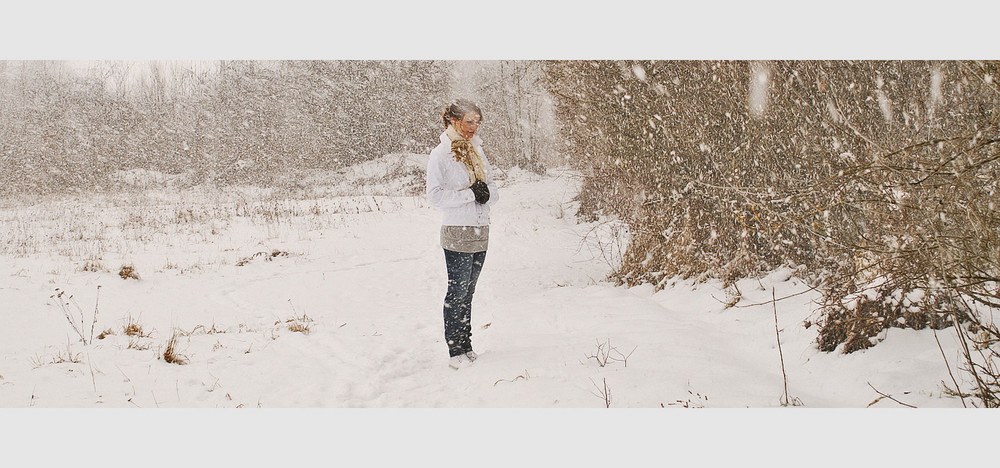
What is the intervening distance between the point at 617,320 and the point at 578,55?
6.12ft

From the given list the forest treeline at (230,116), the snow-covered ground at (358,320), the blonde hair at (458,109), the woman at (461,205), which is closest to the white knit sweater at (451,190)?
the woman at (461,205)

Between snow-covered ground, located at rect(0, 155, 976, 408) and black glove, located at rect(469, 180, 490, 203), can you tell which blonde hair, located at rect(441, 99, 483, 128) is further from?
snow-covered ground, located at rect(0, 155, 976, 408)

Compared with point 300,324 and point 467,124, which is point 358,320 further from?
point 467,124

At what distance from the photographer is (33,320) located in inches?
141

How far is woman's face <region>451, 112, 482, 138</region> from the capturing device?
11.4 ft

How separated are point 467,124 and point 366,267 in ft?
6.00

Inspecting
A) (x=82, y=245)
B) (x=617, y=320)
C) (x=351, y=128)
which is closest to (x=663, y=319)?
(x=617, y=320)

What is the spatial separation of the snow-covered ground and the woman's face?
0.84 m

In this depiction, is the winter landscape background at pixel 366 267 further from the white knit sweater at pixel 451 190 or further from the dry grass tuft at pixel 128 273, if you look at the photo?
the white knit sweater at pixel 451 190

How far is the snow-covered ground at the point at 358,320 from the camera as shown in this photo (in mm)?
3133

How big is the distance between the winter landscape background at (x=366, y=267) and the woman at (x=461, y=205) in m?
0.28

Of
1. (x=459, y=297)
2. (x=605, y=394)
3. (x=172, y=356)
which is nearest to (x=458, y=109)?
(x=459, y=297)

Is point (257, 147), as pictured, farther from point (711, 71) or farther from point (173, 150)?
point (711, 71)

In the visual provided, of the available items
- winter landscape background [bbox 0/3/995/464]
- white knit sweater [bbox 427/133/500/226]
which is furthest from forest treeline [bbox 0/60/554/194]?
white knit sweater [bbox 427/133/500/226]
